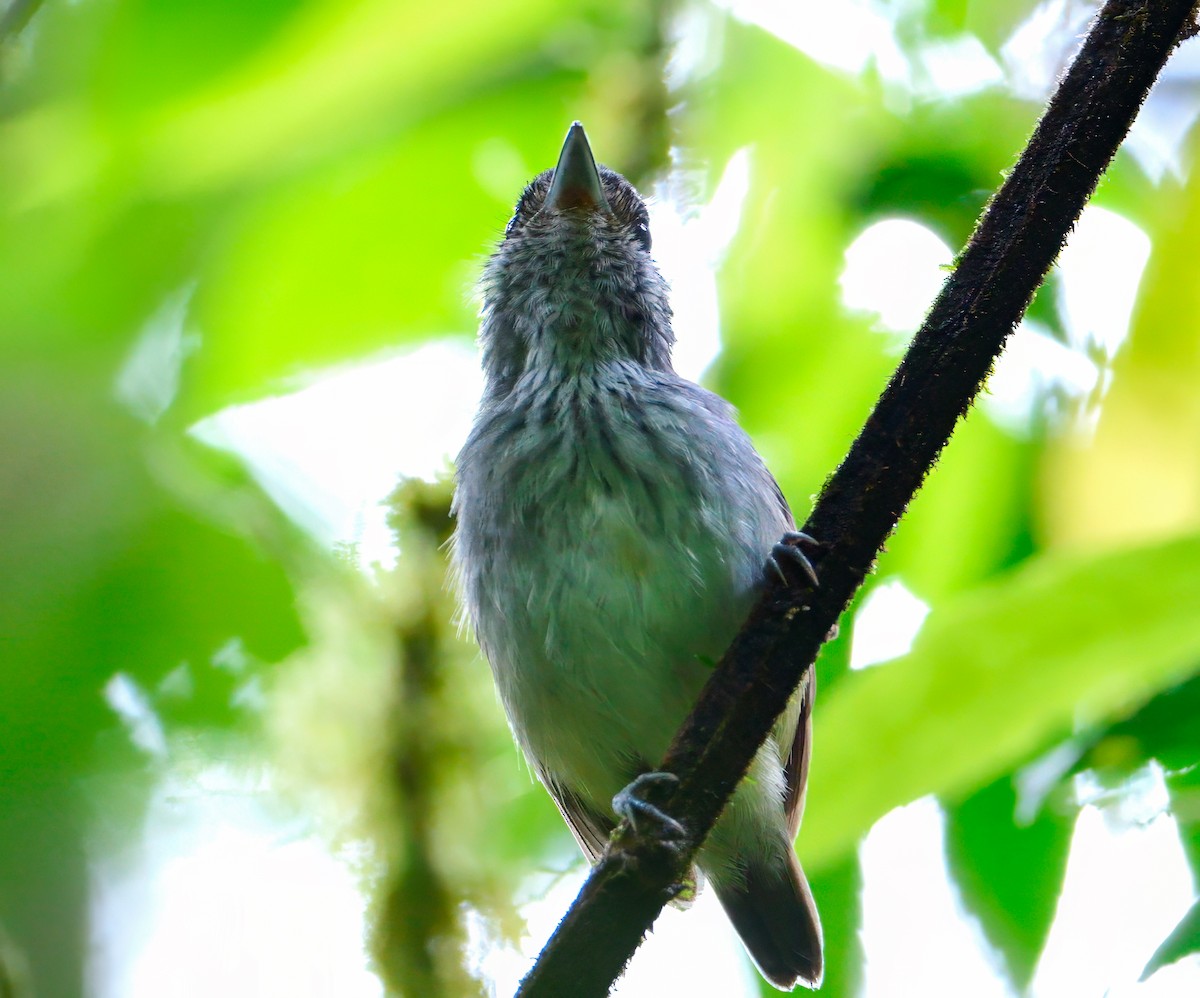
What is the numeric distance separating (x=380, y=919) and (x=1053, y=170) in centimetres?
189

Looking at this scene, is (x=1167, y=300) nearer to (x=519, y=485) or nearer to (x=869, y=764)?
(x=869, y=764)

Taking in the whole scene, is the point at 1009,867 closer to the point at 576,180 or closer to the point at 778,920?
the point at 778,920

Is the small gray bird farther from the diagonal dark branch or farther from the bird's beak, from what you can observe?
the diagonal dark branch

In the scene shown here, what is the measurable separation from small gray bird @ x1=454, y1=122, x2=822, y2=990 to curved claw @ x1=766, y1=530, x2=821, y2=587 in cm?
A: 63

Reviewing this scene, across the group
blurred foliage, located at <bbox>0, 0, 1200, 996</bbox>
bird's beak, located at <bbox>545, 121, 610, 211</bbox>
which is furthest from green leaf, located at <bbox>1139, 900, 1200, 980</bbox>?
bird's beak, located at <bbox>545, 121, 610, 211</bbox>

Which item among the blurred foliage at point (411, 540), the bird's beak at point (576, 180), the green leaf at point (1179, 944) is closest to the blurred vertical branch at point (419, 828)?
the blurred foliage at point (411, 540)

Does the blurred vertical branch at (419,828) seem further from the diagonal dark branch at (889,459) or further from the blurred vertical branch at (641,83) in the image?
the blurred vertical branch at (641,83)

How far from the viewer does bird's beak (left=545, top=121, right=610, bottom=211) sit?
3.29 m

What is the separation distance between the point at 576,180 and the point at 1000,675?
2015mm

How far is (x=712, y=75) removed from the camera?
2912mm

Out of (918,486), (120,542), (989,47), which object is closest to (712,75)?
(989,47)

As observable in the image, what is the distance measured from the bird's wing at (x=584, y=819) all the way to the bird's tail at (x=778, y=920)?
0.39 metres

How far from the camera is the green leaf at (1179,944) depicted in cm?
205

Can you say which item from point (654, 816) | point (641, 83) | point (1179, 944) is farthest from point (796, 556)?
point (641, 83)
